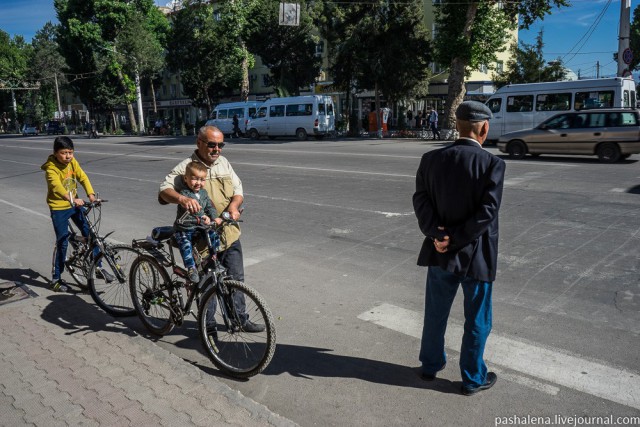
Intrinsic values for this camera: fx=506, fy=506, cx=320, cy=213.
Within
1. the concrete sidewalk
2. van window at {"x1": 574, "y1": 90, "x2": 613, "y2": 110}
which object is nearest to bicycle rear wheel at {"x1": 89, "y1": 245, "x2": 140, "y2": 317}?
the concrete sidewalk

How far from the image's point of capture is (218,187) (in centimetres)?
392

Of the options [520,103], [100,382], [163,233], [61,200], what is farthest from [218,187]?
[520,103]

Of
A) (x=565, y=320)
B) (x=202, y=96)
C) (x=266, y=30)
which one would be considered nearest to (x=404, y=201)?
(x=565, y=320)

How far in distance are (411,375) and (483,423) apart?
2.11 ft

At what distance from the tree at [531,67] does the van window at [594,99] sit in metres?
14.9

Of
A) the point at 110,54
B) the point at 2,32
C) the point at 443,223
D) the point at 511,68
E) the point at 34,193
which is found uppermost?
the point at 2,32

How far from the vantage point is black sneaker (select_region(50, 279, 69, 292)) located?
209 inches

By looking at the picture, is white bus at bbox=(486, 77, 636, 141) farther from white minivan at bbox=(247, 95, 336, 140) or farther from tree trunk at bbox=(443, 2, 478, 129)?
white minivan at bbox=(247, 95, 336, 140)

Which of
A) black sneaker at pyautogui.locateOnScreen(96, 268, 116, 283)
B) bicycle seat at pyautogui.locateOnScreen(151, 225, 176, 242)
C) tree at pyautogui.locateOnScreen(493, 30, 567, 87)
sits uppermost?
tree at pyautogui.locateOnScreen(493, 30, 567, 87)

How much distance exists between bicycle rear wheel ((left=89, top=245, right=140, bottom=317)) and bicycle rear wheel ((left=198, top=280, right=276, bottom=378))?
4.51ft

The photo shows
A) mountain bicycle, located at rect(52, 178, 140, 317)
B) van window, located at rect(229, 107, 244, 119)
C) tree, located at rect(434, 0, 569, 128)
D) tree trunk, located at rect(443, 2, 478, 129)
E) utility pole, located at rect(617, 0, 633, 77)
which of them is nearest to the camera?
mountain bicycle, located at rect(52, 178, 140, 317)

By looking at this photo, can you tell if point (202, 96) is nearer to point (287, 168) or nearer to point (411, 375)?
point (287, 168)

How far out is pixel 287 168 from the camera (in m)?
15.8

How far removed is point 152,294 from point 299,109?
27836 millimetres
